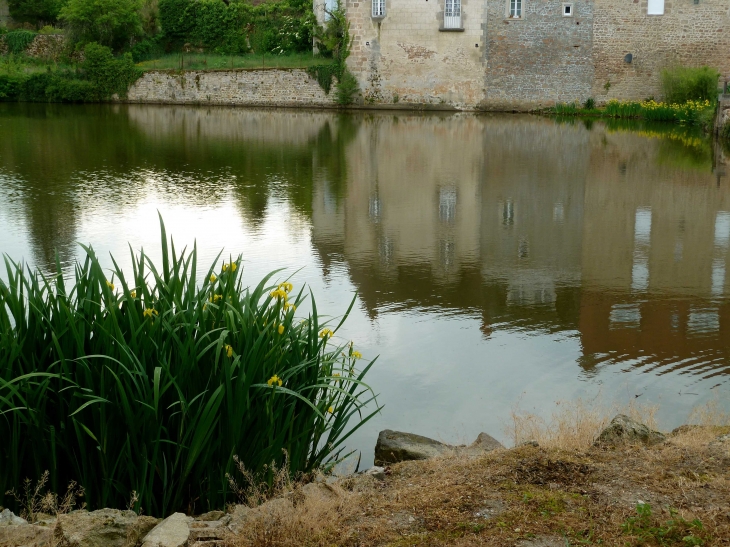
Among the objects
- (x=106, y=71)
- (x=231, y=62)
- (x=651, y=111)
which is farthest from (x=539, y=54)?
(x=106, y=71)

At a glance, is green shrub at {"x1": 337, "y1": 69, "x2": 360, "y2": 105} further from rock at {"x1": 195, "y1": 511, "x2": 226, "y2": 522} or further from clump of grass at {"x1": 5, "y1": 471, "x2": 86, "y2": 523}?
rock at {"x1": 195, "y1": 511, "x2": 226, "y2": 522}

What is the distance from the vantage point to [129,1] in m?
33.9

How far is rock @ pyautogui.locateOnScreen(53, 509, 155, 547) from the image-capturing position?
3285 mm

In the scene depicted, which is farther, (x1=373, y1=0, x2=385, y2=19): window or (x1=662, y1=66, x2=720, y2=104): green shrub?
(x1=373, y1=0, x2=385, y2=19): window

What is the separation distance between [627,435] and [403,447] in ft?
3.96

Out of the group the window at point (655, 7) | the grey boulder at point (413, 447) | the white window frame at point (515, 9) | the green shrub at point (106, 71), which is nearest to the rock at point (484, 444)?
the grey boulder at point (413, 447)

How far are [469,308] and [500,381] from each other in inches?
70.1

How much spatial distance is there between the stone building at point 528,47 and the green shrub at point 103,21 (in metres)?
8.77

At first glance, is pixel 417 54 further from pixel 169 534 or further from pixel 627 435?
pixel 169 534

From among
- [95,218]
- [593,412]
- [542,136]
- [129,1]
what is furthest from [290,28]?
[593,412]

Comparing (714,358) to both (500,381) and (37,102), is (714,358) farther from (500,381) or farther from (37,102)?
(37,102)

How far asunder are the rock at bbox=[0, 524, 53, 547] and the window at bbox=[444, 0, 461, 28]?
29266 millimetres

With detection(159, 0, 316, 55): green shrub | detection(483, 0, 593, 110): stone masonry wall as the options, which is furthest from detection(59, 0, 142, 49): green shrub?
detection(483, 0, 593, 110): stone masonry wall

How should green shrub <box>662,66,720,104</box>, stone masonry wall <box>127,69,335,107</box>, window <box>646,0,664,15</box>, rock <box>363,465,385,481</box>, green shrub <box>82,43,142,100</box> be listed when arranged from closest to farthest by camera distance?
rock <box>363,465,385,481</box> < green shrub <box>662,66,720,104</box> < window <box>646,0,664,15</box> < stone masonry wall <box>127,69,335,107</box> < green shrub <box>82,43,142,100</box>
